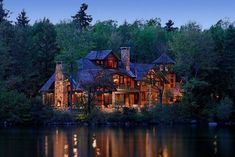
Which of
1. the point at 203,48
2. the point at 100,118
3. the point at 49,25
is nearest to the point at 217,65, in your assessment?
the point at 203,48

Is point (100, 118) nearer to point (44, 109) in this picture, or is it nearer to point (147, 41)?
point (44, 109)

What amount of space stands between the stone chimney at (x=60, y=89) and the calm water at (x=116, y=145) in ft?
90.6

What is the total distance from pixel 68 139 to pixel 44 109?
830 inches

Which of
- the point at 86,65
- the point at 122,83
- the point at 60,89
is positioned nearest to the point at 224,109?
the point at 122,83

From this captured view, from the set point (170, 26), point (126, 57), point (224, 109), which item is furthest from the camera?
point (170, 26)

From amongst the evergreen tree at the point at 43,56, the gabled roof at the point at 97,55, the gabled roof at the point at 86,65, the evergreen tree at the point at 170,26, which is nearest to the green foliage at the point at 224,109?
the gabled roof at the point at 86,65

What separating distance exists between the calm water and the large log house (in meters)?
26.0

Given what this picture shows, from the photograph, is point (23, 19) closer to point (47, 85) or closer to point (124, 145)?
point (47, 85)

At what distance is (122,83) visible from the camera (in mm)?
83188

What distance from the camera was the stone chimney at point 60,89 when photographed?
8006 centimetres

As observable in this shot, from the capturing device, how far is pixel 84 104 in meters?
71.3

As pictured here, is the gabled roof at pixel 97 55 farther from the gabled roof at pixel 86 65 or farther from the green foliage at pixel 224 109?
the green foliage at pixel 224 109

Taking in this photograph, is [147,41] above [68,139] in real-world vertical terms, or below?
above

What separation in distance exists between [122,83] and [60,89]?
9.05 meters
